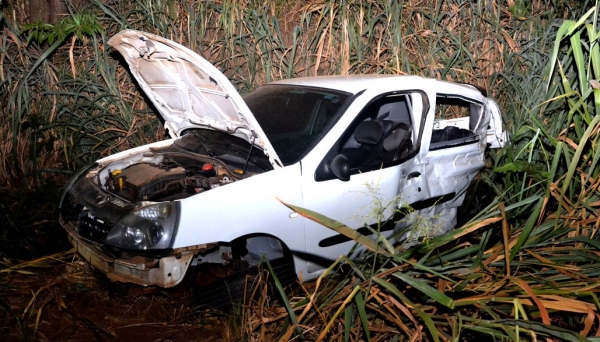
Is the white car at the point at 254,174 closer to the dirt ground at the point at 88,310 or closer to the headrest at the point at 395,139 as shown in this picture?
the headrest at the point at 395,139

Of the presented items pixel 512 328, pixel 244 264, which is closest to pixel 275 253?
pixel 244 264

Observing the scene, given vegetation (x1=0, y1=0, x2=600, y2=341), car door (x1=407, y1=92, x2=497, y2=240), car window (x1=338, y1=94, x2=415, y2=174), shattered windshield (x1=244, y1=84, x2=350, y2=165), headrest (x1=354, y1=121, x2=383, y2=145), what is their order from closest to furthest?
shattered windshield (x1=244, y1=84, x2=350, y2=165), car window (x1=338, y1=94, x2=415, y2=174), headrest (x1=354, y1=121, x2=383, y2=145), car door (x1=407, y1=92, x2=497, y2=240), vegetation (x1=0, y1=0, x2=600, y2=341)

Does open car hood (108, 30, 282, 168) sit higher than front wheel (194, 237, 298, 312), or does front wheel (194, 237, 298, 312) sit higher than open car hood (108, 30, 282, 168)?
open car hood (108, 30, 282, 168)

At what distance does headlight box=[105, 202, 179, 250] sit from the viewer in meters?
3.56

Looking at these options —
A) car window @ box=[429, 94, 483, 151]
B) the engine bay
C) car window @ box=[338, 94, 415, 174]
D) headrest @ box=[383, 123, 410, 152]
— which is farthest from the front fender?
Answer: car window @ box=[429, 94, 483, 151]

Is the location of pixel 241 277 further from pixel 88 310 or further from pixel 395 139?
pixel 395 139

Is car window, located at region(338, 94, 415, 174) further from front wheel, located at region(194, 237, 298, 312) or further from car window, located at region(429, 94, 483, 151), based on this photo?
front wheel, located at region(194, 237, 298, 312)

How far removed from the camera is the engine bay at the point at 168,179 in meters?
3.99

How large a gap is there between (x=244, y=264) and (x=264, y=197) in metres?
0.48

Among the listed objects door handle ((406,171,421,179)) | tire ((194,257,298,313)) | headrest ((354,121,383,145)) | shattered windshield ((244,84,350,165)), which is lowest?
tire ((194,257,298,313))

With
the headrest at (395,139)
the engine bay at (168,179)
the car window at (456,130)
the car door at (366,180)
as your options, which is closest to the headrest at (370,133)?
the car door at (366,180)

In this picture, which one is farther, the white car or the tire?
the tire

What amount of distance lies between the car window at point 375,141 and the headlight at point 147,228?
122cm

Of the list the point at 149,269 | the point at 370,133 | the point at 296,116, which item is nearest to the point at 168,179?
the point at 149,269
